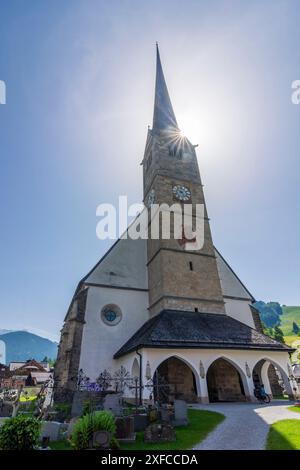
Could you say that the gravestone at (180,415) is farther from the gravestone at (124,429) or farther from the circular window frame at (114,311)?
the circular window frame at (114,311)

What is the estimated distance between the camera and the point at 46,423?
8.99 metres

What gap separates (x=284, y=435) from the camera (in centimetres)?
767

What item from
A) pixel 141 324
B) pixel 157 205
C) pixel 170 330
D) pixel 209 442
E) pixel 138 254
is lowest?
pixel 209 442

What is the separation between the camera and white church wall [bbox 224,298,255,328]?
2500cm

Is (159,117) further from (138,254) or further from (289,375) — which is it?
(289,375)

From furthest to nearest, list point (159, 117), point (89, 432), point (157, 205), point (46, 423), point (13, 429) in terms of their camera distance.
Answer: point (159, 117), point (157, 205), point (46, 423), point (89, 432), point (13, 429)

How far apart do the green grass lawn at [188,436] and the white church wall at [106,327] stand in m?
10.1

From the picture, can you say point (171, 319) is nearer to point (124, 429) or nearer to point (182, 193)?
point (124, 429)

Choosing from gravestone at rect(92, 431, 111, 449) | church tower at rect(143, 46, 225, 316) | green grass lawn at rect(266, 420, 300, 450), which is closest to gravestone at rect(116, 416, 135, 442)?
gravestone at rect(92, 431, 111, 449)

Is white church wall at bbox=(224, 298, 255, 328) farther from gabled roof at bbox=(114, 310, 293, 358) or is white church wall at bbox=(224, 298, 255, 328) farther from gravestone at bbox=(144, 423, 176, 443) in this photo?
gravestone at bbox=(144, 423, 176, 443)

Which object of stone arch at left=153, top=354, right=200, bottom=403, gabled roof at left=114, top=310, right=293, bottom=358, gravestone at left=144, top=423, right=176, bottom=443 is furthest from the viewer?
stone arch at left=153, top=354, right=200, bottom=403

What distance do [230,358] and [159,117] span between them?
28510mm

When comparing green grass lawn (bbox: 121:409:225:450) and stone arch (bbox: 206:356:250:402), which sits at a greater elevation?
stone arch (bbox: 206:356:250:402)

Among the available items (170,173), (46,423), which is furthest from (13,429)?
(170,173)
